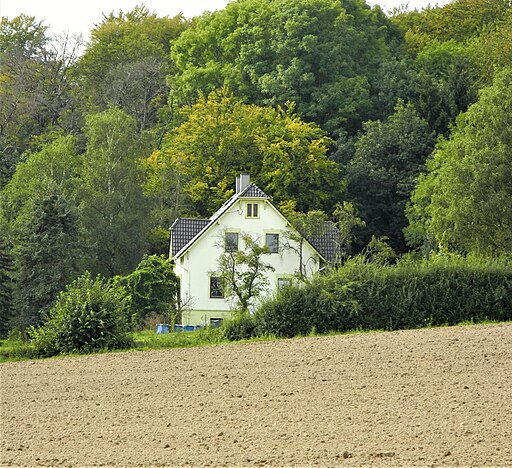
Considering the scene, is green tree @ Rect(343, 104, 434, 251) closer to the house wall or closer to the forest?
the forest

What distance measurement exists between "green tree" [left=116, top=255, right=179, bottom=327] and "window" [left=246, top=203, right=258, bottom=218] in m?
4.64

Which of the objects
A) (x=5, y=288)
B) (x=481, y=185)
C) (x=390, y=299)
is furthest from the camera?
(x=5, y=288)

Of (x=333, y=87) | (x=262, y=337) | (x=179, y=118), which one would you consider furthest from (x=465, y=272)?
(x=179, y=118)

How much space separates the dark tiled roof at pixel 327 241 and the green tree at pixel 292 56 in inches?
553

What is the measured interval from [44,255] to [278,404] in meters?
39.0

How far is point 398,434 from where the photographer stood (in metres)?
22.8

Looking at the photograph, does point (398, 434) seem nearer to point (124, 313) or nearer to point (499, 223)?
point (124, 313)

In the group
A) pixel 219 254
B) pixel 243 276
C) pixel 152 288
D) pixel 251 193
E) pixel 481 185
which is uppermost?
pixel 251 193

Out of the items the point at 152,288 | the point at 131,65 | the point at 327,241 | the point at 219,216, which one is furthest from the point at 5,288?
the point at 131,65

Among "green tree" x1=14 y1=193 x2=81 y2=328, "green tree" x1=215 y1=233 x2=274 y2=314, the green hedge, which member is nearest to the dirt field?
the green hedge

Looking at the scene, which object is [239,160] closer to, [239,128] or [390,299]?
[239,128]

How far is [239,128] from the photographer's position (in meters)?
76.9

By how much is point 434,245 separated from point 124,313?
30743 mm

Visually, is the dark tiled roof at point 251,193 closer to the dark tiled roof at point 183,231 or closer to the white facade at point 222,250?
the white facade at point 222,250
